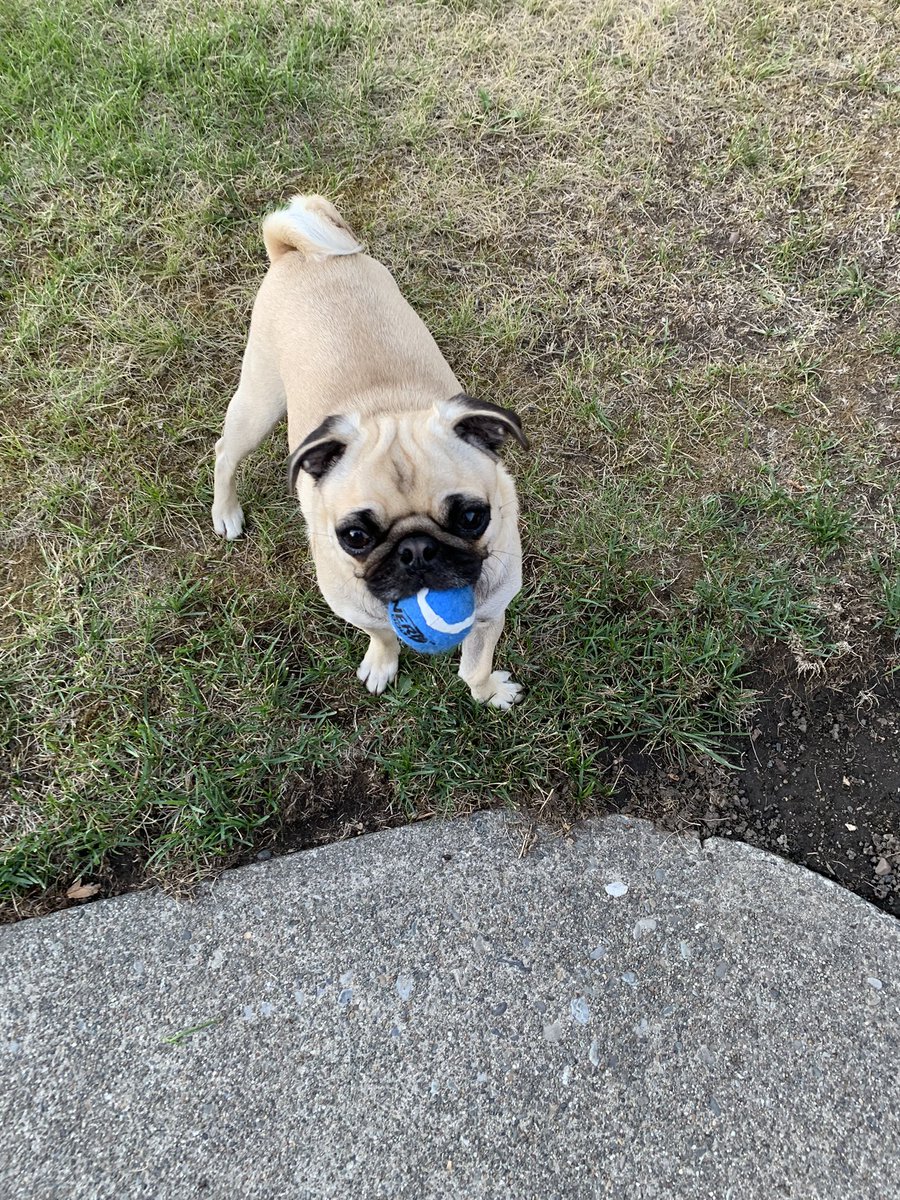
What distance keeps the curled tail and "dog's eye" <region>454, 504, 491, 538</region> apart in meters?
1.34

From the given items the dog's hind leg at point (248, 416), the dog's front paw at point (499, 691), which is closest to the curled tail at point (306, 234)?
the dog's hind leg at point (248, 416)

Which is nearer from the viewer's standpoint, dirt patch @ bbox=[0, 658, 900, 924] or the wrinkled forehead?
the wrinkled forehead

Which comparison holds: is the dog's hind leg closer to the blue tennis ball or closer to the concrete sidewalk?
the blue tennis ball

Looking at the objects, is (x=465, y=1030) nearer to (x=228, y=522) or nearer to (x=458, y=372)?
(x=228, y=522)

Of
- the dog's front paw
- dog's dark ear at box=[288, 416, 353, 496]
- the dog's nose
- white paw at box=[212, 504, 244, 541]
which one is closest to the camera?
the dog's nose

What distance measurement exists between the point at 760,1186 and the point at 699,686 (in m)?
1.63

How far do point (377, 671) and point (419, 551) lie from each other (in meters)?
1.02

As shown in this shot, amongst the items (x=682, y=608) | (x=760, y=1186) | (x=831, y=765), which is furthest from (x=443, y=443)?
(x=760, y=1186)

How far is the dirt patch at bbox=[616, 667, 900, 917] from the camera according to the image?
271 centimetres

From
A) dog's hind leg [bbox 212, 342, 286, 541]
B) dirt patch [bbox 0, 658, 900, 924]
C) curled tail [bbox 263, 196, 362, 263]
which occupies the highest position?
curled tail [bbox 263, 196, 362, 263]

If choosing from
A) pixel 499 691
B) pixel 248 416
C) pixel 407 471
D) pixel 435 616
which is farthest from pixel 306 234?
pixel 499 691

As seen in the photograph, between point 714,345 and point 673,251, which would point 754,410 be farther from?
point 673,251

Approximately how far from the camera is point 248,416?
10.1 ft

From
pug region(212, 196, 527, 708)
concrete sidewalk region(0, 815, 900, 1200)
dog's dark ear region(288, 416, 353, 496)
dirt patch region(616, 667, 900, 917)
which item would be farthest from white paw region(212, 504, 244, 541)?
dirt patch region(616, 667, 900, 917)
